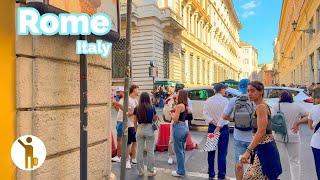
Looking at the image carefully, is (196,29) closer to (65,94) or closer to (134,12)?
(134,12)

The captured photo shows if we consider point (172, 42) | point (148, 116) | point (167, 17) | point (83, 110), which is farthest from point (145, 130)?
point (172, 42)

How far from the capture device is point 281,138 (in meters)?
6.36

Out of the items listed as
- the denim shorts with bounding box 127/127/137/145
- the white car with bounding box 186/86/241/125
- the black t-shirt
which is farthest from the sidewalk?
the white car with bounding box 186/86/241/125

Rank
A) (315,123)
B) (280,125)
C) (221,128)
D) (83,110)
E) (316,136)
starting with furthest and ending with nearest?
(221,128)
(280,125)
(315,123)
(316,136)
(83,110)

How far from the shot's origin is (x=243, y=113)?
5887 mm

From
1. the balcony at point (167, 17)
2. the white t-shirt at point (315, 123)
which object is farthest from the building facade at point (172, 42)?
the white t-shirt at point (315, 123)

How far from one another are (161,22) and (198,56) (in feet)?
54.1

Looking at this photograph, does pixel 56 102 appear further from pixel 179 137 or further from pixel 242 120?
pixel 179 137

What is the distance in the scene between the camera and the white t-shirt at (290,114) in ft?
20.9

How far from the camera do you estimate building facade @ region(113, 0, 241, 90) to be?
31953mm

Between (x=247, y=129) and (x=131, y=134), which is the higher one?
(x=247, y=129)

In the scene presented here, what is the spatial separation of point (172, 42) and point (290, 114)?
30901 millimetres

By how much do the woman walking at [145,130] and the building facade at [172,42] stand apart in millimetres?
18011

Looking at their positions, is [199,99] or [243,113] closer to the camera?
[243,113]
